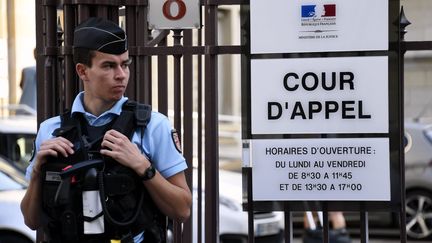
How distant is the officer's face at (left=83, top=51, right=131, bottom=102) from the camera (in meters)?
2.90

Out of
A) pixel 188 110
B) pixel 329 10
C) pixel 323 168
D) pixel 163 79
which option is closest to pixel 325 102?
pixel 323 168

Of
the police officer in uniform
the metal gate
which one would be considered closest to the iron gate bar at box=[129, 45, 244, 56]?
the metal gate

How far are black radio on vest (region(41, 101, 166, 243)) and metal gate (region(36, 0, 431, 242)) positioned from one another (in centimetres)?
86

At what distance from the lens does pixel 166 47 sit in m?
3.79

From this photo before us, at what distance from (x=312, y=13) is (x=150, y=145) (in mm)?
1018

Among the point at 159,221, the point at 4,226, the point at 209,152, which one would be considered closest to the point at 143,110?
the point at 159,221

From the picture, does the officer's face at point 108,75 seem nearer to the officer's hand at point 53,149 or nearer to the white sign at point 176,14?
the officer's hand at point 53,149

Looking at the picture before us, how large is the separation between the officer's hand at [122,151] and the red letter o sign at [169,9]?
1.08m

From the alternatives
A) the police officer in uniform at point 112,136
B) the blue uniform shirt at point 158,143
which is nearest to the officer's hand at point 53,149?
the police officer in uniform at point 112,136

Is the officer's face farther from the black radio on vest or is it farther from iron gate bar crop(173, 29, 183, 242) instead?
iron gate bar crop(173, 29, 183, 242)

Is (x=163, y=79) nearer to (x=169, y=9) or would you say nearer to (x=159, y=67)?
(x=159, y=67)

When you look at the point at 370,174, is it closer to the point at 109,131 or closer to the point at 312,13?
the point at 312,13

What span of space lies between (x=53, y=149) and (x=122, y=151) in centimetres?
24

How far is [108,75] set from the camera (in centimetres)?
290
